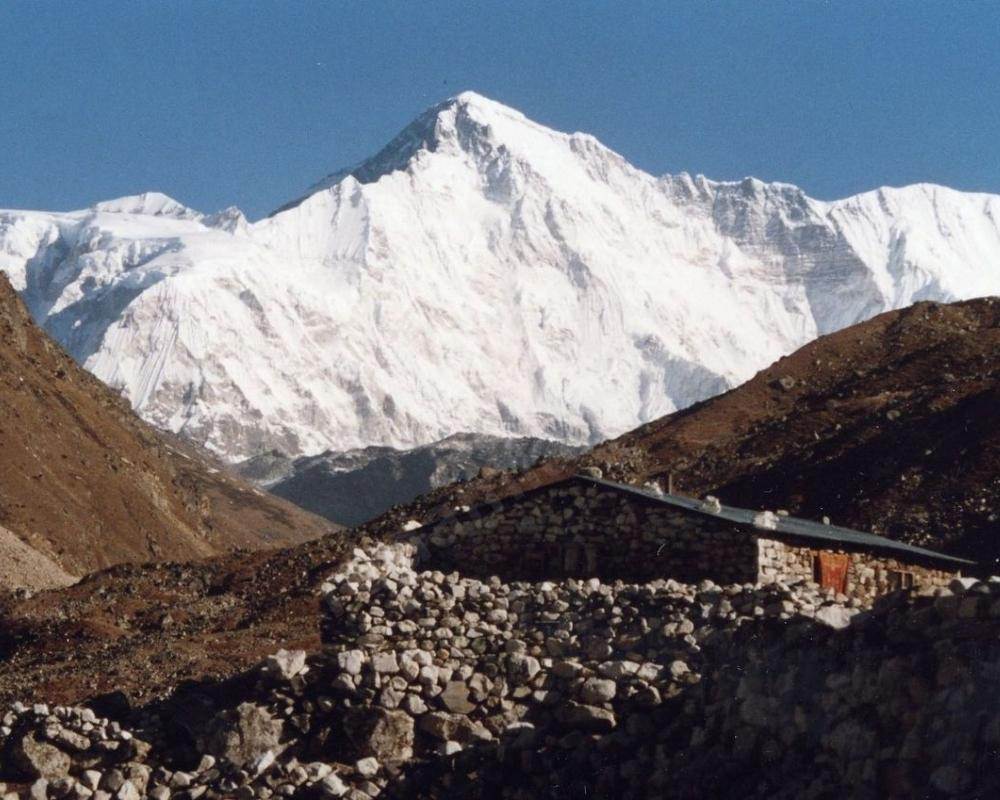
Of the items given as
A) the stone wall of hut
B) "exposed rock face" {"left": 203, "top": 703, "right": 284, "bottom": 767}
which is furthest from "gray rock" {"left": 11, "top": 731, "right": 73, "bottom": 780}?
the stone wall of hut

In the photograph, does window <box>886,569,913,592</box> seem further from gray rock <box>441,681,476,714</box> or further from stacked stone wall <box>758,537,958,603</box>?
gray rock <box>441,681,476,714</box>

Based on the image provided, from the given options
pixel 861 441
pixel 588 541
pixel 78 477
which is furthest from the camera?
pixel 78 477

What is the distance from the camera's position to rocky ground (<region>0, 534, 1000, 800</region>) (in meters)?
10.2

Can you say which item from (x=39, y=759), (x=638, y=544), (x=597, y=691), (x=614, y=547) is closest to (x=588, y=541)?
(x=614, y=547)

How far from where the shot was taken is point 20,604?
134ft

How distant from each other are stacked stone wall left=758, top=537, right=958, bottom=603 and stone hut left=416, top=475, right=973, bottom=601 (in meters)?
0.01

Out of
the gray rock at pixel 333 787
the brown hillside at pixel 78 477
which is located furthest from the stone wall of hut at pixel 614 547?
the brown hillside at pixel 78 477

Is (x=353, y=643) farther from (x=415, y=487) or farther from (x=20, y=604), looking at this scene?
(x=415, y=487)

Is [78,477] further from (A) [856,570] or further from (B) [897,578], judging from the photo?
(A) [856,570]

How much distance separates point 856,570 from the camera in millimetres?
16906

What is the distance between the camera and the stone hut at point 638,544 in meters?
15.8

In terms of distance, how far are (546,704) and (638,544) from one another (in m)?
3.57

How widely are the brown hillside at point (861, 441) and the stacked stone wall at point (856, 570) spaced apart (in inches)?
331

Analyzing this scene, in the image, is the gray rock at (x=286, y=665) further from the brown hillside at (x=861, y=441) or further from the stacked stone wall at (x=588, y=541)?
the brown hillside at (x=861, y=441)
